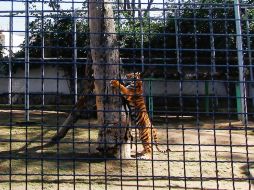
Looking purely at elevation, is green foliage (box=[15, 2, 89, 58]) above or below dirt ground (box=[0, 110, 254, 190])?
above

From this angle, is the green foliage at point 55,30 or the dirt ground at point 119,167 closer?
the green foliage at point 55,30

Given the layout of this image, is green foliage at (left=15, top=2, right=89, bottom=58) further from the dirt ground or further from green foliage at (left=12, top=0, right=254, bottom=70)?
the dirt ground

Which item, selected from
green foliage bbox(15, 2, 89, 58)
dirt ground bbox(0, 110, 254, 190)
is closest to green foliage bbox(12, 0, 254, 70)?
green foliage bbox(15, 2, 89, 58)

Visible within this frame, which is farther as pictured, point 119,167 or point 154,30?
point 154,30

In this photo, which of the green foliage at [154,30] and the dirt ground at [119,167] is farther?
the dirt ground at [119,167]

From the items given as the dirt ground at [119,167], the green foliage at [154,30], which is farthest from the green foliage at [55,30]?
the dirt ground at [119,167]

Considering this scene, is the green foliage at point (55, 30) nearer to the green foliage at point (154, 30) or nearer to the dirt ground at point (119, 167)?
the green foliage at point (154, 30)

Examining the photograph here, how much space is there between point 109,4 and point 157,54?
3630 mm

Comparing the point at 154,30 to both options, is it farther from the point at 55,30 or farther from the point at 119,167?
the point at 55,30

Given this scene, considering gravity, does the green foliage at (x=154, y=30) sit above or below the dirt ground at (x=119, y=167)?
above

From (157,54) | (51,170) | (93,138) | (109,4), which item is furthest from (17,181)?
(157,54)

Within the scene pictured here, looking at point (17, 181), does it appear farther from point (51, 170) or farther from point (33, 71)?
point (33, 71)

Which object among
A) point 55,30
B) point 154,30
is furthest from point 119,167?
point 55,30

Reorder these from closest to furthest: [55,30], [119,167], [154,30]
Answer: [55,30] < [119,167] < [154,30]
